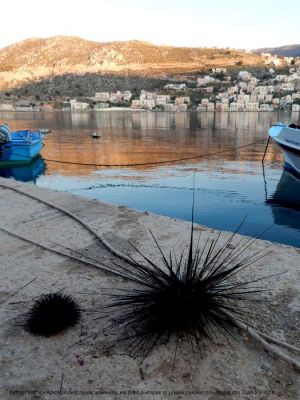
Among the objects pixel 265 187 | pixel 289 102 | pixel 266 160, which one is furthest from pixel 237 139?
pixel 289 102

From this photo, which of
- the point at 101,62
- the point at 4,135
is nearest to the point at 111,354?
the point at 4,135

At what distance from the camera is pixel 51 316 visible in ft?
14.0

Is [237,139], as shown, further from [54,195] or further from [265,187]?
[54,195]

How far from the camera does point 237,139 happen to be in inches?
1596

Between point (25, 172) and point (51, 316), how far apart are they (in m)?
20.6

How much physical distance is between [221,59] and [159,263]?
20737cm

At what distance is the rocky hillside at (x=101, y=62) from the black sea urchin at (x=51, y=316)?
551 feet

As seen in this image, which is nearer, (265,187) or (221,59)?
(265,187)

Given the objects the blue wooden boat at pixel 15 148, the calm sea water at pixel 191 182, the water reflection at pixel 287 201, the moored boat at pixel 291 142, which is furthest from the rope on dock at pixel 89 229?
the moored boat at pixel 291 142

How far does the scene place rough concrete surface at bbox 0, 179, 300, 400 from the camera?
3.38 meters

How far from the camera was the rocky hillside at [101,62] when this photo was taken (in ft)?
535

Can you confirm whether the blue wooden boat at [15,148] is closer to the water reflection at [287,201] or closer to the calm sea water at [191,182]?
the calm sea water at [191,182]

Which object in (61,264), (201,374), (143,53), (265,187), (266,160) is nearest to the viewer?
(201,374)

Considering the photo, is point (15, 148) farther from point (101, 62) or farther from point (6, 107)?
point (101, 62)
